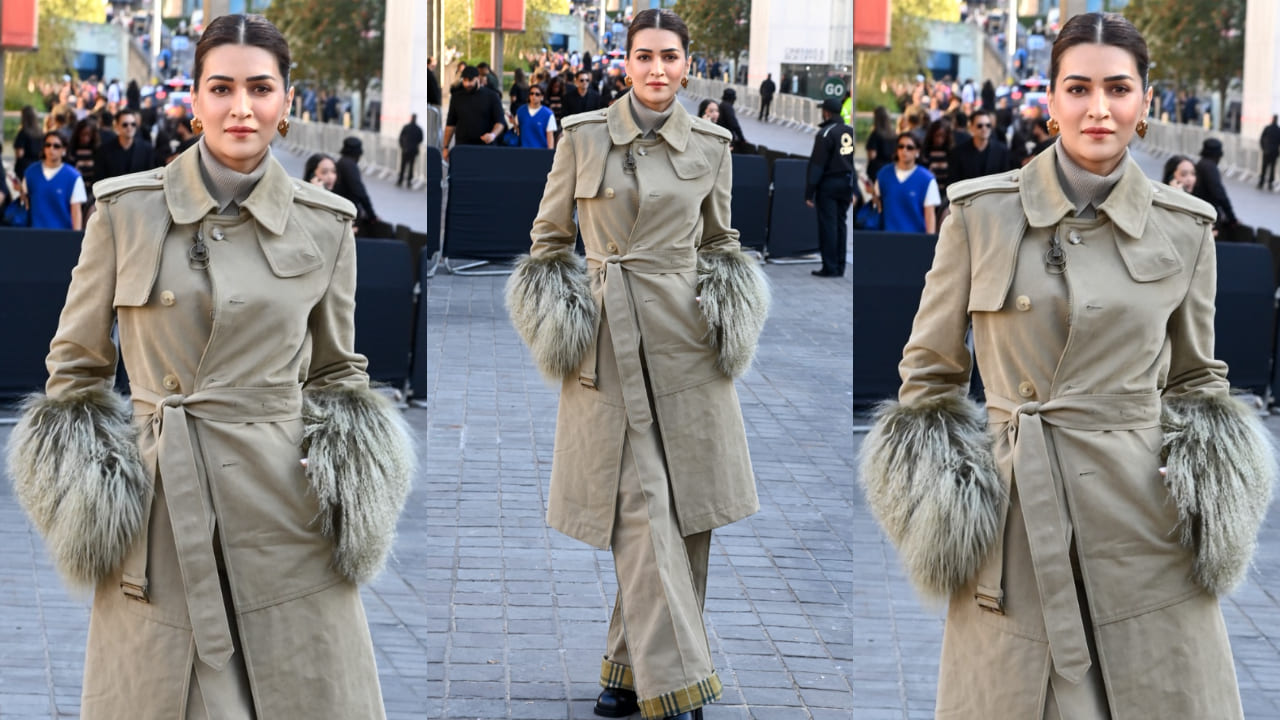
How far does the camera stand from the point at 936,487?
2.99m

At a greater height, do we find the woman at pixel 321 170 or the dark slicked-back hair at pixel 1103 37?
the dark slicked-back hair at pixel 1103 37

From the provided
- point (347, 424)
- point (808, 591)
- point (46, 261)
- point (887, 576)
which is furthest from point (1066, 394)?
point (46, 261)

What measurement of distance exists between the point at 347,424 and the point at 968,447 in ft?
3.81

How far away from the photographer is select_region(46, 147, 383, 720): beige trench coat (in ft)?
9.54

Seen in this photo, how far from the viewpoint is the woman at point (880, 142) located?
575 centimetres

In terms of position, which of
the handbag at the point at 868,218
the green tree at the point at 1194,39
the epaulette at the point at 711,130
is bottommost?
the handbag at the point at 868,218

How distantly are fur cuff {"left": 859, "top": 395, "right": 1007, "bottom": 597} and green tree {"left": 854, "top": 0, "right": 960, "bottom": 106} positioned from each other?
9.03 ft

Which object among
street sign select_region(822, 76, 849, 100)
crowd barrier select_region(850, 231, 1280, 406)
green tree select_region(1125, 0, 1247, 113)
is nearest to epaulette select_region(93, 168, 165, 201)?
crowd barrier select_region(850, 231, 1280, 406)

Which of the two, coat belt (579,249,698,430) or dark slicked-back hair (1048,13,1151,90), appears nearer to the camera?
dark slicked-back hair (1048,13,1151,90)

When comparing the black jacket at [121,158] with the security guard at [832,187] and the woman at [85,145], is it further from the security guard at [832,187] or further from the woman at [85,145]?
the security guard at [832,187]

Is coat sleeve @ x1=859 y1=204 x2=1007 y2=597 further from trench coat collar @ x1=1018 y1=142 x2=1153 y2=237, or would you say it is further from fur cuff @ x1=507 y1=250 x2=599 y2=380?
fur cuff @ x1=507 y1=250 x2=599 y2=380

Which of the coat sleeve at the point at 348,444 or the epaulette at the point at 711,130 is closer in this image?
the coat sleeve at the point at 348,444

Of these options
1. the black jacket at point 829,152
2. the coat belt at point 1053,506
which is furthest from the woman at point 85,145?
the coat belt at point 1053,506

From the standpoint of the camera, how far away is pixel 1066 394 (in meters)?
2.90
